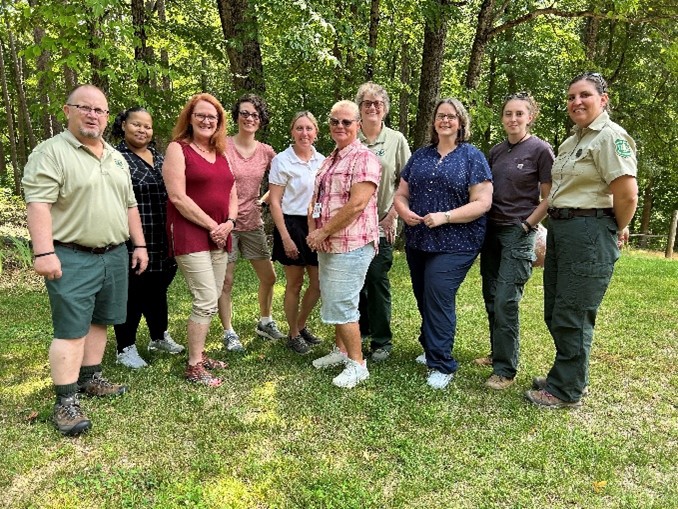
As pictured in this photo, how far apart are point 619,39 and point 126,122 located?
615 inches

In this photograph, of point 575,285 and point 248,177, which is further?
point 248,177

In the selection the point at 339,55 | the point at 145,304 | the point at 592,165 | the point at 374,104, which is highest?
the point at 339,55

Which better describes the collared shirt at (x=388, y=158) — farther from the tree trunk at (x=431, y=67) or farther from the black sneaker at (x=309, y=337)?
the tree trunk at (x=431, y=67)

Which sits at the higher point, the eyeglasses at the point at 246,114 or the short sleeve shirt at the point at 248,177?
the eyeglasses at the point at 246,114

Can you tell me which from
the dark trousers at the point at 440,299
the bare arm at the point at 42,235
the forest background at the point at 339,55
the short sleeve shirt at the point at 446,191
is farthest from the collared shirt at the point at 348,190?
the forest background at the point at 339,55

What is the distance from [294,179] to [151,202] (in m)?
1.08

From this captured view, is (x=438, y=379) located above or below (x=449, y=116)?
below

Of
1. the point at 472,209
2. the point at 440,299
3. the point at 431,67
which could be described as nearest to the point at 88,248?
the point at 440,299

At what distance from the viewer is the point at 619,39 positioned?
15070 millimetres

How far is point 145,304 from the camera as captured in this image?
168 inches

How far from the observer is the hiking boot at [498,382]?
3.70 metres

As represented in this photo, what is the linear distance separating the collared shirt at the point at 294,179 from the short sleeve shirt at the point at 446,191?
85cm

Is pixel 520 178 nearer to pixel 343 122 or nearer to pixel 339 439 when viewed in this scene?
pixel 343 122

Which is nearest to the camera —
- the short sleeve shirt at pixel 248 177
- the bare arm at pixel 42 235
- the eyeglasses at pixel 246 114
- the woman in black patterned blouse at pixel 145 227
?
the bare arm at pixel 42 235
